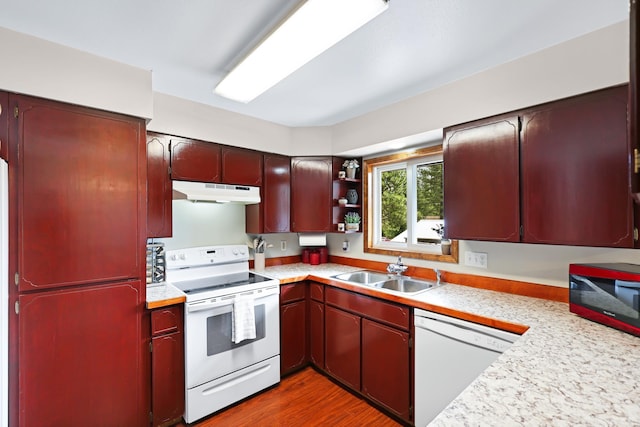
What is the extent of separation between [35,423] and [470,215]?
2776 millimetres

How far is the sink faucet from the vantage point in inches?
104

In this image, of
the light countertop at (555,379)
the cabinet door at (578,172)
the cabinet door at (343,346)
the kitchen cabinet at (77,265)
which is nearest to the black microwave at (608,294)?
the light countertop at (555,379)

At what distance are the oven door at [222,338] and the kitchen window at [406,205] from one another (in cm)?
→ 123

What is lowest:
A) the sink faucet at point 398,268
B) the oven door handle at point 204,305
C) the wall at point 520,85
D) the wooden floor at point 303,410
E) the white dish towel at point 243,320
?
the wooden floor at point 303,410

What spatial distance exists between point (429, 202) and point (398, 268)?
0.67m

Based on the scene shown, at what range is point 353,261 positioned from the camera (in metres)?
3.25

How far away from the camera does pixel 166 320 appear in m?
2.04

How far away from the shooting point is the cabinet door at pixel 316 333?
8.84ft

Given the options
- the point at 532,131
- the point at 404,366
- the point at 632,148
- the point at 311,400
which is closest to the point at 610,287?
the point at 532,131

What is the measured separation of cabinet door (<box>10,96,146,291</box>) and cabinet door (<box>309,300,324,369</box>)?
144 cm

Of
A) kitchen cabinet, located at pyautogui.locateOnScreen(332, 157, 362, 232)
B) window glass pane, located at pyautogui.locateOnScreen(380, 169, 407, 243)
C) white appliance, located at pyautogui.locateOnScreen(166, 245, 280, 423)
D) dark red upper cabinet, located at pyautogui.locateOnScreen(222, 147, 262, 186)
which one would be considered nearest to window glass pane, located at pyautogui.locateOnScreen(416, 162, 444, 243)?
window glass pane, located at pyautogui.locateOnScreen(380, 169, 407, 243)

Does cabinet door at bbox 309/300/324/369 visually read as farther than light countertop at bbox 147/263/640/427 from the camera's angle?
Yes

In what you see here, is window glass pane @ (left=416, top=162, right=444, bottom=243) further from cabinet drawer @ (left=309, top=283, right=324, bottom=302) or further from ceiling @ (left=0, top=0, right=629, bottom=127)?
cabinet drawer @ (left=309, top=283, right=324, bottom=302)

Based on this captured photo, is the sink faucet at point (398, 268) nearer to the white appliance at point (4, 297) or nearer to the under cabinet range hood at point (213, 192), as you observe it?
the under cabinet range hood at point (213, 192)
